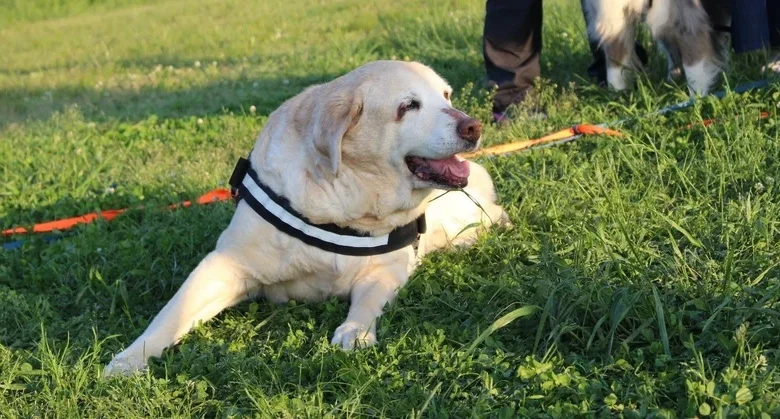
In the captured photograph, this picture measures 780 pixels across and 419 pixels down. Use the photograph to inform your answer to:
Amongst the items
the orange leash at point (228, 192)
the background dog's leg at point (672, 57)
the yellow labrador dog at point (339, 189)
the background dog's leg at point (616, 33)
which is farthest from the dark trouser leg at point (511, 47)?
the yellow labrador dog at point (339, 189)

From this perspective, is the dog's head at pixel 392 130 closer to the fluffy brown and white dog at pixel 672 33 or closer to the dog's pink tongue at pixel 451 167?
the dog's pink tongue at pixel 451 167

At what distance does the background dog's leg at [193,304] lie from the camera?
9.70ft

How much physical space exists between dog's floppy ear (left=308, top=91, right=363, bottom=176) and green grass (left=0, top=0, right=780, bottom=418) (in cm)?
53

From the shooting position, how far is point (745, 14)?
4.55m

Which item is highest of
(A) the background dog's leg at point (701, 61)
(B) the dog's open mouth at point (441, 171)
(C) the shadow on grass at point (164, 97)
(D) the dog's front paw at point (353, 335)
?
(B) the dog's open mouth at point (441, 171)

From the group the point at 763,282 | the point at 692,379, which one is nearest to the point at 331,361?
the point at 692,379

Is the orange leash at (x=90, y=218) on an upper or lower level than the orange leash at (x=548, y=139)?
lower

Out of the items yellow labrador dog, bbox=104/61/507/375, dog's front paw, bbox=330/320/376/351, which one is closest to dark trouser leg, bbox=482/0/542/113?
yellow labrador dog, bbox=104/61/507/375

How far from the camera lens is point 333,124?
3.19m

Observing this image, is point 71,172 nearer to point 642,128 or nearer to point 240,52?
point 642,128

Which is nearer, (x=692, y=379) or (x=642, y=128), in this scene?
(x=692, y=379)

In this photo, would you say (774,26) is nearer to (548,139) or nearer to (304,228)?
(548,139)

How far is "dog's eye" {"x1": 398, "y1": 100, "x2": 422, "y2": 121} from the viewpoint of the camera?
10.7 ft

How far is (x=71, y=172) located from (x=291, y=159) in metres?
2.56
